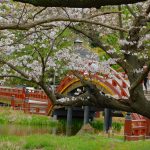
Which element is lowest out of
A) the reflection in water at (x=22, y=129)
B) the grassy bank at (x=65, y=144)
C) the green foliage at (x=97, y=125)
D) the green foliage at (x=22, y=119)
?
the grassy bank at (x=65, y=144)

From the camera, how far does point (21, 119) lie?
26.2m

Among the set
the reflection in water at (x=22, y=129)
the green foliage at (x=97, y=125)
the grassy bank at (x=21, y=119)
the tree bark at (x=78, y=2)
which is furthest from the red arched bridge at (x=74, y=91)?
the tree bark at (x=78, y=2)

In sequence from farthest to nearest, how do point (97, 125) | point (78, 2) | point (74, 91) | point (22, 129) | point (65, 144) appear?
1. point (74, 91)
2. point (97, 125)
3. point (22, 129)
4. point (65, 144)
5. point (78, 2)

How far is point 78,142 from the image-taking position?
15.1 m

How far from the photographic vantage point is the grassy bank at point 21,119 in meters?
25.8

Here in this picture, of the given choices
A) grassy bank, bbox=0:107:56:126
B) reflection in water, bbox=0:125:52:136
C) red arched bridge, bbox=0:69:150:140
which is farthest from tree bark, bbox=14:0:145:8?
grassy bank, bbox=0:107:56:126

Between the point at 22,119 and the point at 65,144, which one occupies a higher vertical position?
the point at 22,119

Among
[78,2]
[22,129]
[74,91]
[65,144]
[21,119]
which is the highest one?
[74,91]

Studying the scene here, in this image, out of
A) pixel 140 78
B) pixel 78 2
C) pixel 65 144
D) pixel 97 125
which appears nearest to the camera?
pixel 78 2

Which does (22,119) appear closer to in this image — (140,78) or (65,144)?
(65,144)

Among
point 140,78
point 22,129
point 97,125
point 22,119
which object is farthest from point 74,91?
point 140,78

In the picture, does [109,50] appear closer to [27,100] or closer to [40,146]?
[40,146]

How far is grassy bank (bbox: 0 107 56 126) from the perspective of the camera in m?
25.8

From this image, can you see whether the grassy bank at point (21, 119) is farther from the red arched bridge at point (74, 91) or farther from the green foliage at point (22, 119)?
the red arched bridge at point (74, 91)
